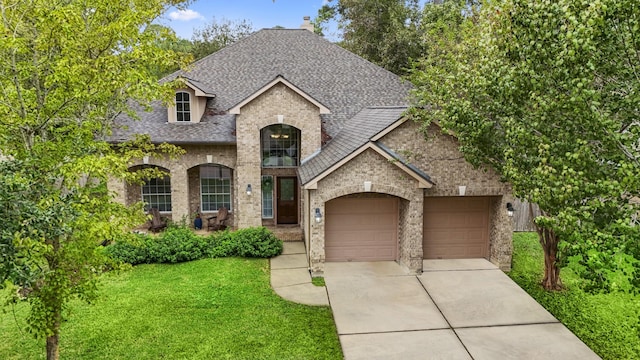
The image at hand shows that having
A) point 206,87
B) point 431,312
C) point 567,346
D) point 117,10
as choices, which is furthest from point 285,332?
point 206,87

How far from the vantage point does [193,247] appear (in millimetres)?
13789

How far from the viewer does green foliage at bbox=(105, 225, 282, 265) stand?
13305mm

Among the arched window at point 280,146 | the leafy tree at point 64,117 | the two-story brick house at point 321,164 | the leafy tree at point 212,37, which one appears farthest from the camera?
the leafy tree at point 212,37

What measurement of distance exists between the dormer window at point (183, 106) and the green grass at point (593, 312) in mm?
13001

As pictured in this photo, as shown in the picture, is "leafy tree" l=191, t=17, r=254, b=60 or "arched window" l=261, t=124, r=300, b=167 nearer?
"arched window" l=261, t=124, r=300, b=167

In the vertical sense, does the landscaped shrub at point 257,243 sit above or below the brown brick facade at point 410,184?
below

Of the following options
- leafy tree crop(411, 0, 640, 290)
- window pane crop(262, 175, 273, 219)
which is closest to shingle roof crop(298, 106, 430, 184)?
window pane crop(262, 175, 273, 219)

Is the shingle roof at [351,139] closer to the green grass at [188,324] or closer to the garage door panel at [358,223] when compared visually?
the garage door panel at [358,223]

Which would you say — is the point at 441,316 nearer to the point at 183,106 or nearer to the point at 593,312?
the point at 593,312

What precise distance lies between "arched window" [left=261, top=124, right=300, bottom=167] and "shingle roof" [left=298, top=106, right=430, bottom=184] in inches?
44.5

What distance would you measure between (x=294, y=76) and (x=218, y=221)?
744 centimetres

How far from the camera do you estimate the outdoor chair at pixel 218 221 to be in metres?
16.6

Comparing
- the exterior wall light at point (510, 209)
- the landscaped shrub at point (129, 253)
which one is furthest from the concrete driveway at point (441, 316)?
the landscaped shrub at point (129, 253)

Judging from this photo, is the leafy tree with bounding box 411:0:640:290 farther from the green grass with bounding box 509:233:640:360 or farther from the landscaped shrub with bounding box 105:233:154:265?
the landscaped shrub with bounding box 105:233:154:265
